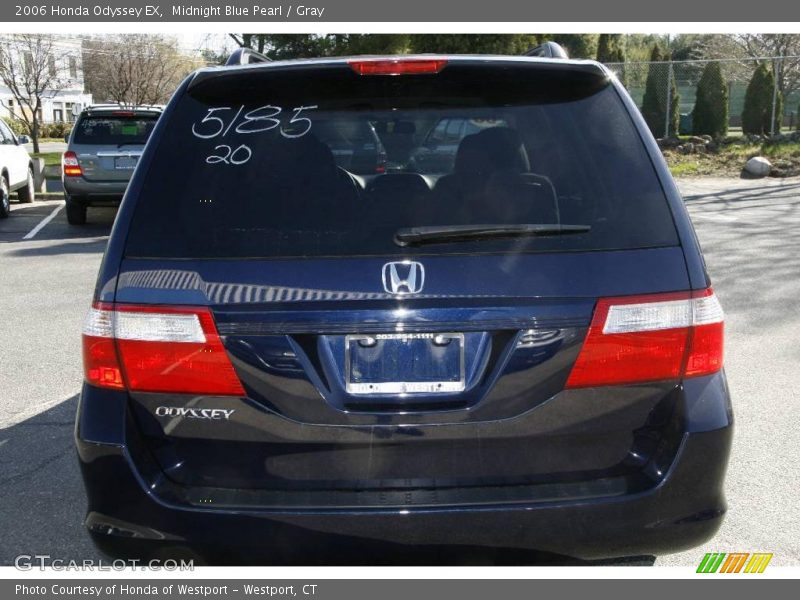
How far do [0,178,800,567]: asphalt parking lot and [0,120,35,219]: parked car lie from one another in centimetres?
257

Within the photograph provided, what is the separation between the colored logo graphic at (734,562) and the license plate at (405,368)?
1.54m

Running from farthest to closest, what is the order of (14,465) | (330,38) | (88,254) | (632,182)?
(330,38) < (88,254) < (14,465) < (632,182)

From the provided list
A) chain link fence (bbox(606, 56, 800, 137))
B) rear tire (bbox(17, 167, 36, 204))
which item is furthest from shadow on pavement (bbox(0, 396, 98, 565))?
chain link fence (bbox(606, 56, 800, 137))

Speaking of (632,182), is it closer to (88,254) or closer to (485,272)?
(485,272)

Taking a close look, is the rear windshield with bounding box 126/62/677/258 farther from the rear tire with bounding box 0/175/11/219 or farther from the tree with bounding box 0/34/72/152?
the tree with bounding box 0/34/72/152

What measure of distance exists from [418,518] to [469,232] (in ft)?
2.57

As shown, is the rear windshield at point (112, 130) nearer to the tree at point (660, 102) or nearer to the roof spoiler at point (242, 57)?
the roof spoiler at point (242, 57)

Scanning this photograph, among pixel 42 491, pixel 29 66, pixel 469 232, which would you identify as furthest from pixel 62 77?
pixel 469 232

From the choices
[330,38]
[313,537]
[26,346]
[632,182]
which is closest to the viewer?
[313,537]

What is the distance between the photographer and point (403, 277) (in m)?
2.37

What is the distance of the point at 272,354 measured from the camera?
2.39 metres

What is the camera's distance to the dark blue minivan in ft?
7.79

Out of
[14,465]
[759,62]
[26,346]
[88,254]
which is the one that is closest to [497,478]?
[14,465]

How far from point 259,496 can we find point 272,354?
394mm
